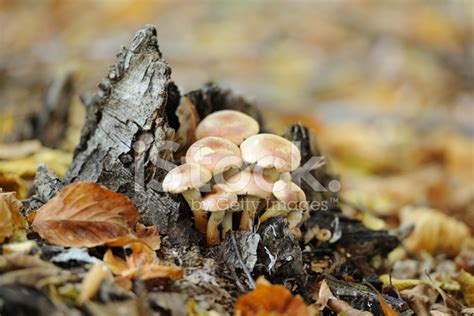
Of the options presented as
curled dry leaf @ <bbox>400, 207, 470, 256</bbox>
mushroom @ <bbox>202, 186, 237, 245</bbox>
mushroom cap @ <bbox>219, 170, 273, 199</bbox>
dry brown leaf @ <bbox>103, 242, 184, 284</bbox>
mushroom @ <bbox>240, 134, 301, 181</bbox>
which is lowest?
curled dry leaf @ <bbox>400, 207, 470, 256</bbox>

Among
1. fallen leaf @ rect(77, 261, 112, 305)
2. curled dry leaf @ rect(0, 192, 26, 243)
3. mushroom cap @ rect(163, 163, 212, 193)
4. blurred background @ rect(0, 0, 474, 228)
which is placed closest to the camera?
fallen leaf @ rect(77, 261, 112, 305)

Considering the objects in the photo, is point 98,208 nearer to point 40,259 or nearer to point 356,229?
point 40,259

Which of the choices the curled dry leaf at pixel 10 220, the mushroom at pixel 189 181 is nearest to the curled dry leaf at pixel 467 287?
the mushroom at pixel 189 181

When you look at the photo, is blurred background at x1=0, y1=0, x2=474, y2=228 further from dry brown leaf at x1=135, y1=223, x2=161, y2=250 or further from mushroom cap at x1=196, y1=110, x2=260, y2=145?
dry brown leaf at x1=135, y1=223, x2=161, y2=250

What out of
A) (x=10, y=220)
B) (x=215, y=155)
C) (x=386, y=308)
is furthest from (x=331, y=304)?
(x=10, y=220)

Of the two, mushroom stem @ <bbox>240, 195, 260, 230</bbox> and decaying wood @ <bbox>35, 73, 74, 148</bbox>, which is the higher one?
decaying wood @ <bbox>35, 73, 74, 148</bbox>

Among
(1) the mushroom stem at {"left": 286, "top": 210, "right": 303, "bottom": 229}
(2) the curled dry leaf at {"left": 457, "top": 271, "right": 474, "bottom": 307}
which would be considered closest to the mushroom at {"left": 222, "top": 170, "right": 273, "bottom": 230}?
(1) the mushroom stem at {"left": 286, "top": 210, "right": 303, "bottom": 229}
